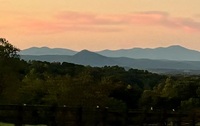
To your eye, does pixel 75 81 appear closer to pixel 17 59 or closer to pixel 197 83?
pixel 17 59

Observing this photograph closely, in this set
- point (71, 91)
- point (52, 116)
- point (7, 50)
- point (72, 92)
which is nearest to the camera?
point (52, 116)

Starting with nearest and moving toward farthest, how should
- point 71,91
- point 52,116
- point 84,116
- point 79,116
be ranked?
point 52,116, point 79,116, point 84,116, point 71,91

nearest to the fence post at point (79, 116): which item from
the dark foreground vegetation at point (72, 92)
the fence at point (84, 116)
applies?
the fence at point (84, 116)

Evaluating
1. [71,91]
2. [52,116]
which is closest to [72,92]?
[71,91]

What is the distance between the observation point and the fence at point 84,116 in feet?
51.4

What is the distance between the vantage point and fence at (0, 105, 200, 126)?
1566 centimetres

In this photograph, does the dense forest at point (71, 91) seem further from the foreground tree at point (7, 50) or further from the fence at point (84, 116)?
the fence at point (84, 116)

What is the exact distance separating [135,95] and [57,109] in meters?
54.6

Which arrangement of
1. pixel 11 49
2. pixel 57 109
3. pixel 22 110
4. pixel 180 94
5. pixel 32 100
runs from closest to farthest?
pixel 22 110 → pixel 57 109 → pixel 11 49 → pixel 32 100 → pixel 180 94

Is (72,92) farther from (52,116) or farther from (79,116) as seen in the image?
(52,116)

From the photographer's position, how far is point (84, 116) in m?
19.0

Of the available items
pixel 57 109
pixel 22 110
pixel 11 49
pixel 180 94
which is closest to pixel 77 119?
pixel 57 109

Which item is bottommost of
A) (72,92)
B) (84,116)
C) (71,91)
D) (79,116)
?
(72,92)

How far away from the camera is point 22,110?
1506 cm
